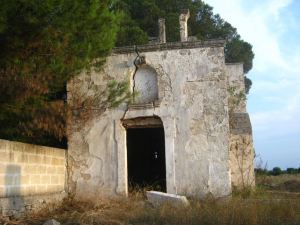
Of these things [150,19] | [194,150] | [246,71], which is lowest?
[194,150]

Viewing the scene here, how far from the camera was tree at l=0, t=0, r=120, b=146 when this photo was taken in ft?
27.7

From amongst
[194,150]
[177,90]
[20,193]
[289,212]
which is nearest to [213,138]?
[194,150]

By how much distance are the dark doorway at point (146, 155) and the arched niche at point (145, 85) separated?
3955 mm

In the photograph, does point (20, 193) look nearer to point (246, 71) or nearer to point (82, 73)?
point (82, 73)

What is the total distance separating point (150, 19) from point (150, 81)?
12.2 metres

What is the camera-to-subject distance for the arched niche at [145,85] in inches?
472

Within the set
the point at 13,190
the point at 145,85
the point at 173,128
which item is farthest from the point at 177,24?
the point at 13,190

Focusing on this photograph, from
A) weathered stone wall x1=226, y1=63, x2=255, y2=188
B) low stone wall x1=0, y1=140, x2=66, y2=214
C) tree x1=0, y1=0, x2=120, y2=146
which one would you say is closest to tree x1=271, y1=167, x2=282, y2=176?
weathered stone wall x1=226, y1=63, x2=255, y2=188

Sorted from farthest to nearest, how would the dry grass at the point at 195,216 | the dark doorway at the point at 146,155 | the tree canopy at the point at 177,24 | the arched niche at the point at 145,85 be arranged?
1. the tree canopy at the point at 177,24
2. the dark doorway at the point at 146,155
3. the arched niche at the point at 145,85
4. the dry grass at the point at 195,216

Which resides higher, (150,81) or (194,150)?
(150,81)

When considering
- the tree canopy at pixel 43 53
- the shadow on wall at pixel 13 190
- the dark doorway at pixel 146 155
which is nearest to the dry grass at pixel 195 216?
the shadow on wall at pixel 13 190

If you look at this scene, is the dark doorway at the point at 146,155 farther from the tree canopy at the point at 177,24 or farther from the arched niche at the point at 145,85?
the tree canopy at the point at 177,24

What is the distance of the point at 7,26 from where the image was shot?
8.43 metres

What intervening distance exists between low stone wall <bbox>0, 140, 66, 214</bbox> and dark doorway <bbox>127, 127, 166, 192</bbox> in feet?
16.8
